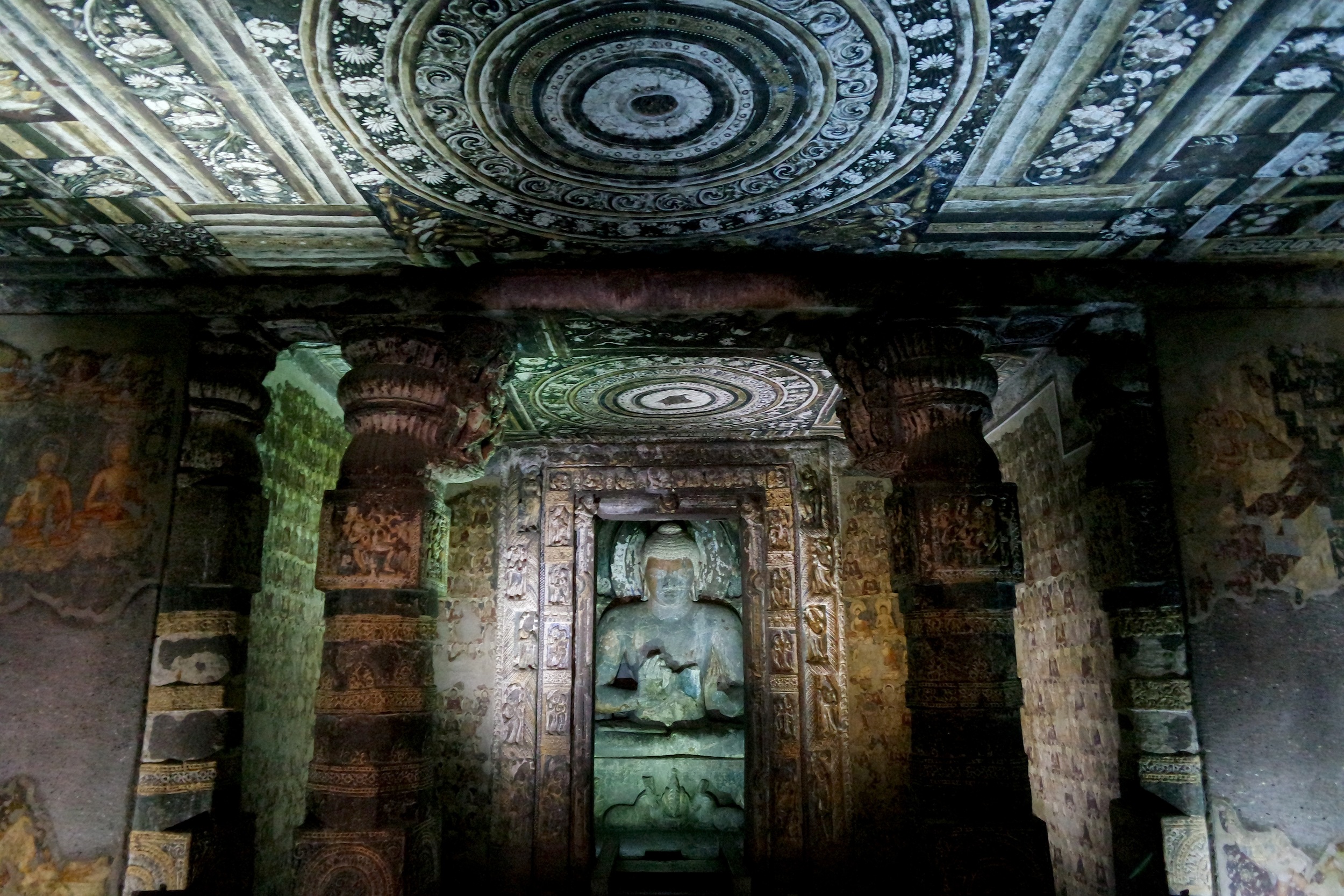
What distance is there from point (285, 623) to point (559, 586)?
278 centimetres

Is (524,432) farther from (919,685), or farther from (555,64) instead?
(555,64)

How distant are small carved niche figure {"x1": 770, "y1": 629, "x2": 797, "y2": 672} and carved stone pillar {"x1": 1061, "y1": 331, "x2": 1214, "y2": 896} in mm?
3543

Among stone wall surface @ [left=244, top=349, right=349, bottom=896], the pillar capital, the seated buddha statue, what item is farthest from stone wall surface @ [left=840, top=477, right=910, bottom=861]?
stone wall surface @ [left=244, top=349, right=349, bottom=896]

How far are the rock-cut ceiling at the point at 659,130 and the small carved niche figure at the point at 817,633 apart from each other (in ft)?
14.7

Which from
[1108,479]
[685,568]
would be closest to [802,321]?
[1108,479]

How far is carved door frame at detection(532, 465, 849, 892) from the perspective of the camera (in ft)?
26.0

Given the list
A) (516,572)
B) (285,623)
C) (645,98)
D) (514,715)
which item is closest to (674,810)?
(514,715)

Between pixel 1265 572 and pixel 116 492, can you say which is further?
pixel 116 492

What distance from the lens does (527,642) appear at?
328 inches

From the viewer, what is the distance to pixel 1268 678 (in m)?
4.49

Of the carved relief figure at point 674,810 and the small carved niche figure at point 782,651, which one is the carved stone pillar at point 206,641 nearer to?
the small carved niche figure at point 782,651

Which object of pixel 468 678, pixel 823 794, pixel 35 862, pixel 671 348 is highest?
pixel 671 348

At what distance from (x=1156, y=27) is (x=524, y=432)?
20.9ft

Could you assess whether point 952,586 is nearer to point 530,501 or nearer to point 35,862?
point 35,862
